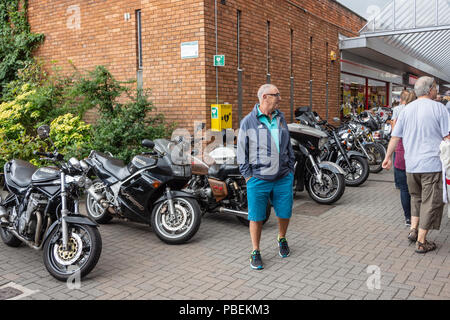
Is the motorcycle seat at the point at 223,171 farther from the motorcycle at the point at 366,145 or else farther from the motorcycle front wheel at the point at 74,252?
the motorcycle at the point at 366,145

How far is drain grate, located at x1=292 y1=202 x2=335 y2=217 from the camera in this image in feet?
22.6

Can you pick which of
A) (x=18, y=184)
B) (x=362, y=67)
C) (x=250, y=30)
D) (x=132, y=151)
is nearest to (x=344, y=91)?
(x=362, y=67)

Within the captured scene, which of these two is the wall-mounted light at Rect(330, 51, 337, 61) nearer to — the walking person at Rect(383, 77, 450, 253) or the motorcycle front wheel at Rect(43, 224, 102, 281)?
the walking person at Rect(383, 77, 450, 253)

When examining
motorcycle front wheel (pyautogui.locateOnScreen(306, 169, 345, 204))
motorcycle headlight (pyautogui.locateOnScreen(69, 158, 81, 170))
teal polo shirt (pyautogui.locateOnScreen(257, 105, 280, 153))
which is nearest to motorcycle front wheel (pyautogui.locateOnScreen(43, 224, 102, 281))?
motorcycle headlight (pyautogui.locateOnScreen(69, 158, 81, 170))

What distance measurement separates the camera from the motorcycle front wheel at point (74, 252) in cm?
418

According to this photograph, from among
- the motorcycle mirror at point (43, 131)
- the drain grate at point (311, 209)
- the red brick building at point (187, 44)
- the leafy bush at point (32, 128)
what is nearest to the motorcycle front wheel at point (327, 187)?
the drain grate at point (311, 209)

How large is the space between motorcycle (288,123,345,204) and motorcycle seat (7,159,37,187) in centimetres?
394

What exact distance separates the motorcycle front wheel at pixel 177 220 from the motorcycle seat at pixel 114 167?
63 centimetres

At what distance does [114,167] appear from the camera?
5.80m

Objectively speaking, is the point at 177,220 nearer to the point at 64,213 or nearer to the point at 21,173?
the point at 64,213

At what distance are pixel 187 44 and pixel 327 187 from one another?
3974 mm

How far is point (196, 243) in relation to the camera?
18.0 ft

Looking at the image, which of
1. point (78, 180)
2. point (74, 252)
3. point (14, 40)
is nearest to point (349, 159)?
point (78, 180)

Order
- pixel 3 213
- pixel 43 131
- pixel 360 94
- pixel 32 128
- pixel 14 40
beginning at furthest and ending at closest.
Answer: pixel 360 94
pixel 14 40
pixel 32 128
pixel 3 213
pixel 43 131
